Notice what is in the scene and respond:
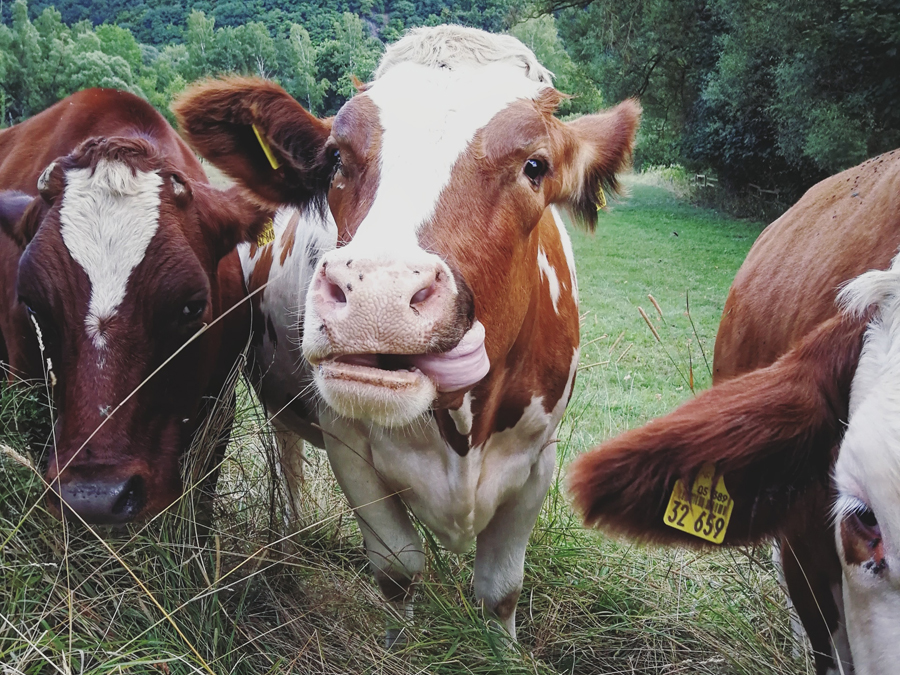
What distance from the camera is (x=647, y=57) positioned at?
65.1ft

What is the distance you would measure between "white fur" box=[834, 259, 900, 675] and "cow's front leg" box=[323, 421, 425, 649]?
169 cm

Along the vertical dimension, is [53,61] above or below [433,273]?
below

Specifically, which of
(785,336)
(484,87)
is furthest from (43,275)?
(785,336)

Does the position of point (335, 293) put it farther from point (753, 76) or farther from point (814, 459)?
point (753, 76)

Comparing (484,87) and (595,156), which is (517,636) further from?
(484,87)

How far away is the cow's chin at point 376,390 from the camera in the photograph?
1755 millimetres

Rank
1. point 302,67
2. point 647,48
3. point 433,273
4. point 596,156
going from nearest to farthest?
point 433,273 < point 596,156 < point 302,67 < point 647,48

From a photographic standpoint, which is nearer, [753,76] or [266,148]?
[266,148]

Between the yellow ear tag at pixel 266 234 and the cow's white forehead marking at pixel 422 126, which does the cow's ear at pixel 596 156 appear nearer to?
the cow's white forehead marking at pixel 422 126

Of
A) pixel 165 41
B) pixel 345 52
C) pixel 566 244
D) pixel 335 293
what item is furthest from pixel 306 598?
pixel 165 41

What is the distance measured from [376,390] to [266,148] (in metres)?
1.56

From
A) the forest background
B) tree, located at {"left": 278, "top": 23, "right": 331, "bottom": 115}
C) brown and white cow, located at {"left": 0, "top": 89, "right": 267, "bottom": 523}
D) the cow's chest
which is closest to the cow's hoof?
the cow's chest

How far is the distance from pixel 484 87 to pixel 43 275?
1671 millimetres

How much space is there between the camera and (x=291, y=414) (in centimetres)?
389
